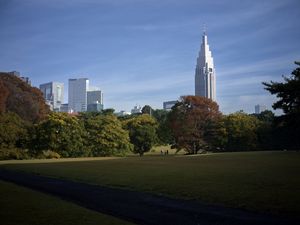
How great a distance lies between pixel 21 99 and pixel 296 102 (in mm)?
65277

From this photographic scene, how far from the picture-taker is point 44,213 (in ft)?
39.4

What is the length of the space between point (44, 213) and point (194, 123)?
5698 cm

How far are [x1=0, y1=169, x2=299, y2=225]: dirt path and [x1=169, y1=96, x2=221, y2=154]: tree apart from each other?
4955cm

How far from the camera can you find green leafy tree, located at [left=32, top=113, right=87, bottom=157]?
63.4 meters

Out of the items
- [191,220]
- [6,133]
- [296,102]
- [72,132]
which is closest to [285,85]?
[296,102]

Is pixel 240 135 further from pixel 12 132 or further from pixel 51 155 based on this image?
pixel 12 132

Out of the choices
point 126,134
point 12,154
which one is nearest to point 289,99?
point 126,134

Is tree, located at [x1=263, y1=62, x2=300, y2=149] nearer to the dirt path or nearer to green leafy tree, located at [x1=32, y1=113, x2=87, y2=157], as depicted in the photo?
the dirt path

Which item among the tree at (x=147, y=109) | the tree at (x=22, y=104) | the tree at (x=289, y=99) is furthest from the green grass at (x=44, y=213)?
the tree at (x=147, y=109)

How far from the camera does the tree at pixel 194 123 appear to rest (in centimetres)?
6750

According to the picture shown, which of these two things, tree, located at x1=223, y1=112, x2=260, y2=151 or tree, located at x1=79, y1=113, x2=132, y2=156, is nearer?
tree, located at x1=223, y1=112, x2=260, y2=151

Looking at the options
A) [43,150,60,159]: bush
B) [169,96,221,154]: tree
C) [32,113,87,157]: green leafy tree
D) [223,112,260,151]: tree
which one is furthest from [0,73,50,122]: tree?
[223,112,260,151]: tree

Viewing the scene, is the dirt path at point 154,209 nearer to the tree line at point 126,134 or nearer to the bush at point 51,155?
the bush at point 51,155

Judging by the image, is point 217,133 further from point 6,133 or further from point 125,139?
point 6,133
